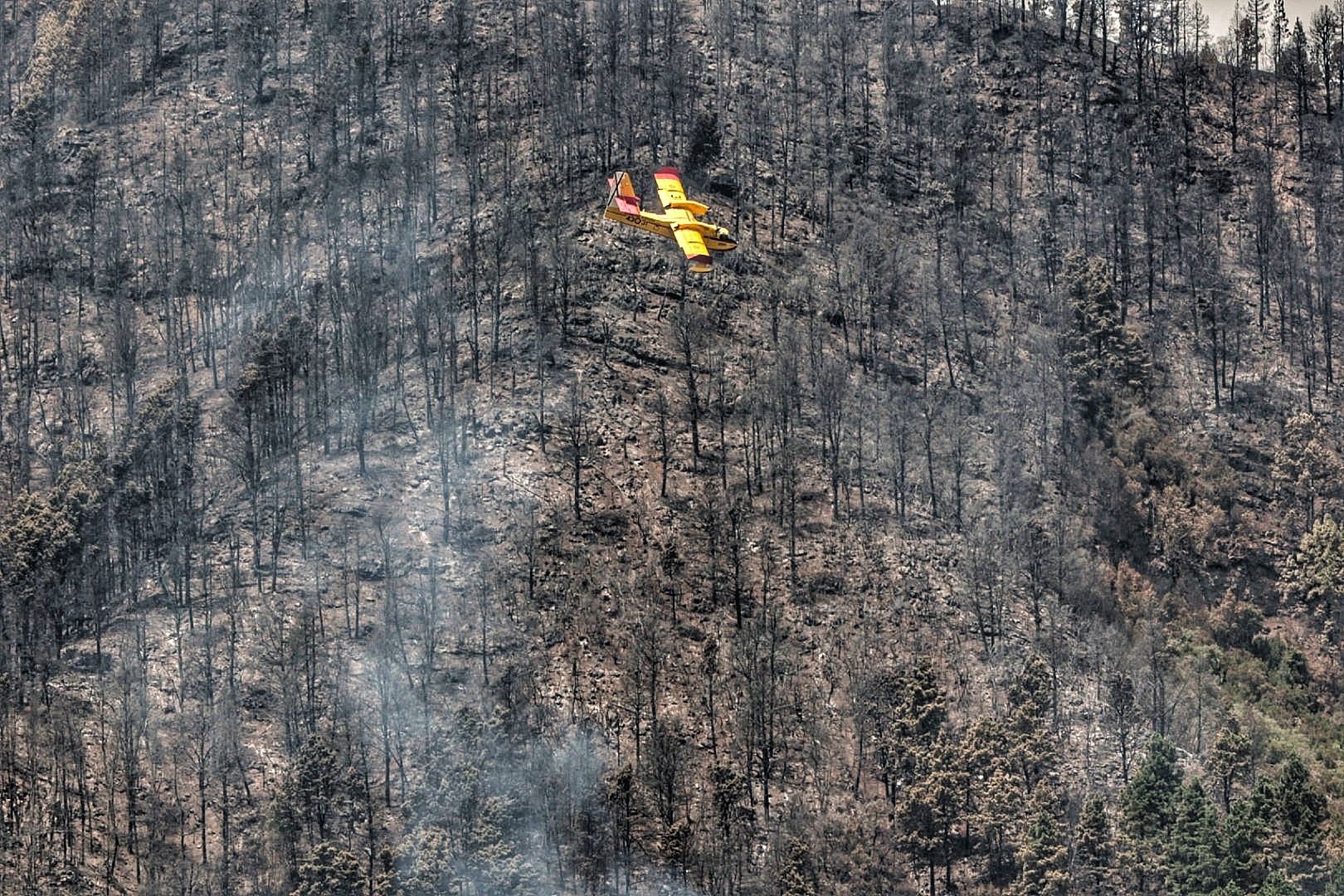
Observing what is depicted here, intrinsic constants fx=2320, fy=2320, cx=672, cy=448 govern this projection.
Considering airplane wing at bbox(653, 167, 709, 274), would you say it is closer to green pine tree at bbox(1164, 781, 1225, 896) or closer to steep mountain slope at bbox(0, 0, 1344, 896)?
steep mountain slope at bbox(0, 0, 1344, 896)

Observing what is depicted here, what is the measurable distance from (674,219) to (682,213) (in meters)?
1.69

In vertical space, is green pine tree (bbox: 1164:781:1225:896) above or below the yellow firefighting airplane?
below

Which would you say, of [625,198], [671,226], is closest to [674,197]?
[625,198]

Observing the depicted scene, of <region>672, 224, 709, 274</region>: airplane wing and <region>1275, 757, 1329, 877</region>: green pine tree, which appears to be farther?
<region>672, 224, 709, 274</region>: airplane wing

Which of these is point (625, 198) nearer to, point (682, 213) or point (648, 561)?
point (682, 213)

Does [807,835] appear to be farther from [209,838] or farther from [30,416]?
[30,416]

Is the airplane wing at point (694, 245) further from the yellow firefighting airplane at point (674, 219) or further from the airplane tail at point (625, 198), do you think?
the airplane tail at point (625, 198)

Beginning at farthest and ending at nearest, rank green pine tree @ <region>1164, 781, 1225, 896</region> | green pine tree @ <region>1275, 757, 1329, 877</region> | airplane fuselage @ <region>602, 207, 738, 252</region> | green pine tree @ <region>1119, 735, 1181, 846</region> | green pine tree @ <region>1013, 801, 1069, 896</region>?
airplane fuselage @ <region>602, 207, 738, 252</region>
green pine tree @ <region>1119, 735, 1181, 846</region>
green pine tree @ <region>1013, 801, 1069, 896</region>
green pine tree @ <region>1275, 757, 1329, 877</region>
green pine tree @ <region>1164, 781, 1225, 896</region>

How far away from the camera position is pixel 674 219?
537ft

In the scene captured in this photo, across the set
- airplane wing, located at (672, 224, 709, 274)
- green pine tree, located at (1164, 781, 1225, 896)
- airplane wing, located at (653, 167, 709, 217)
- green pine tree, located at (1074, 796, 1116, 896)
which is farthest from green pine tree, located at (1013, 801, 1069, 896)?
airplane wing, located at (653, 167, 709, 217)

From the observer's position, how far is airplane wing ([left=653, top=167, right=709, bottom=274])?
157m

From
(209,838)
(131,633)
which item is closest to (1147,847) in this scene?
(209,838)

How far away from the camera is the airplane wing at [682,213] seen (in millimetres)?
156875

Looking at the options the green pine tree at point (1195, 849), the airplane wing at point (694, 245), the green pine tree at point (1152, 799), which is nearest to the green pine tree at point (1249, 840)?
the green pine tree at point (1195, 849)
